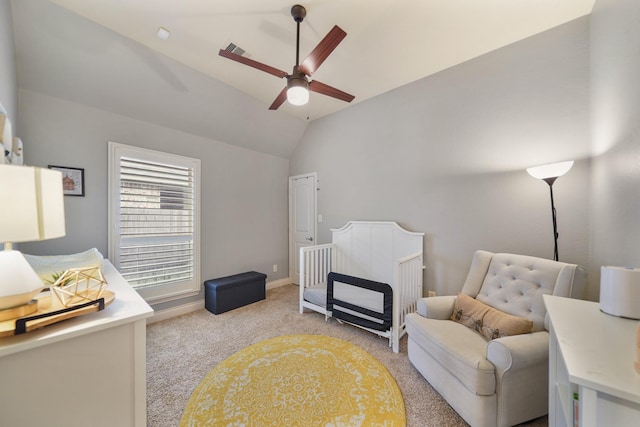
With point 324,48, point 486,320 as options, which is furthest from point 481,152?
point 324,48

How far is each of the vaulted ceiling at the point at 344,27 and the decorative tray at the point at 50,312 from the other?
209 centimetres

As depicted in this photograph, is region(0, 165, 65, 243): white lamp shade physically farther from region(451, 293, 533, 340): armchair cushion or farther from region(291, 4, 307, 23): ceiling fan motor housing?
region(451, 293, 533, 340): armchair cushion

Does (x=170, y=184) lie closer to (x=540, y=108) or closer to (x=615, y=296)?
(x=615, y=296)

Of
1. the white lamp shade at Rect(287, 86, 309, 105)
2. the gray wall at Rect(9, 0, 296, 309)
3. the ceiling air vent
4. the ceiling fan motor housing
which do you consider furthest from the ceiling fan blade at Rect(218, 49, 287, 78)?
the gray wall at Rect(9, 0, 296, 309)

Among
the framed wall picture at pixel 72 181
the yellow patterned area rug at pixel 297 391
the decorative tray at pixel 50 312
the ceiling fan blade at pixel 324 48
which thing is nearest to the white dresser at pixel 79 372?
the decorative tray at pixel 50 312

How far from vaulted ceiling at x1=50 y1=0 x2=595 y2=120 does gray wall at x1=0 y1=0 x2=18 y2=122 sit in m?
0.39

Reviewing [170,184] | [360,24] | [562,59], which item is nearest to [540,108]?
[562,59]

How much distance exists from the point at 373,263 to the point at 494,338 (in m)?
1.66

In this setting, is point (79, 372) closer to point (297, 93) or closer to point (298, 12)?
point (297, 93)

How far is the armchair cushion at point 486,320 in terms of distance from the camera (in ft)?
5.01

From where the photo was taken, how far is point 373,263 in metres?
3.17

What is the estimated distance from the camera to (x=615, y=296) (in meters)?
1.01

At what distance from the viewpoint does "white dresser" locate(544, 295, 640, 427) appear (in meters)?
0.62

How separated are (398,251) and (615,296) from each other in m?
1.97
